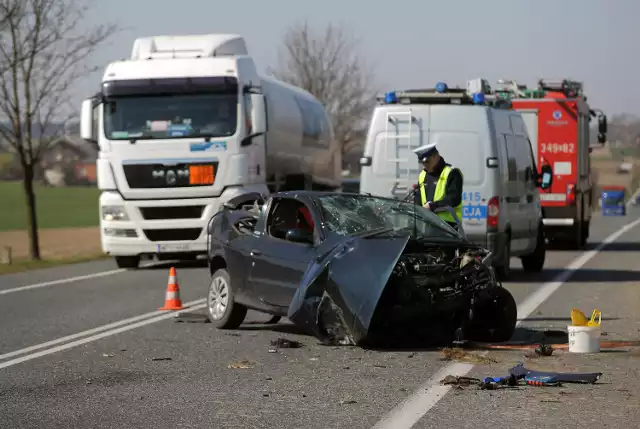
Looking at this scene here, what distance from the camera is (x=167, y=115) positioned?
70.4 feet

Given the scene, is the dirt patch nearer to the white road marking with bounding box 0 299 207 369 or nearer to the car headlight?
the car headlight

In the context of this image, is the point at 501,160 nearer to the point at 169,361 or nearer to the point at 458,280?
the point at 458,280

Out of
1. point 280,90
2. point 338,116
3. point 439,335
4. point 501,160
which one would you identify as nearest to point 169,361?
point 439,335

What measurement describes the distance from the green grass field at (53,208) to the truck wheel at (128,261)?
118 ft

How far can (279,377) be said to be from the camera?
9531 millimetres

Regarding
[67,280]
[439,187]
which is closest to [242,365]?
[439,187]

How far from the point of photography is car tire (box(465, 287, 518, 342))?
1138cm

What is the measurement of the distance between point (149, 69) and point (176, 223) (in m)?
2.58

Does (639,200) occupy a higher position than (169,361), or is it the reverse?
(169,361)

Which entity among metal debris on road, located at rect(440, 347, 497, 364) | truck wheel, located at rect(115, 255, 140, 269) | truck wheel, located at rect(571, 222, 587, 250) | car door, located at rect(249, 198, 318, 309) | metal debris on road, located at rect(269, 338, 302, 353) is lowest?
truck wheel, located at rect(571, 222, 587, 250)

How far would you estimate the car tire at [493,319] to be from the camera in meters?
11.4

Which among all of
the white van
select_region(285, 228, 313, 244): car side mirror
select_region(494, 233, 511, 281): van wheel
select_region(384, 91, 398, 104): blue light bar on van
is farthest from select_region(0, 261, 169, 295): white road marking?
select_region(285, 228, 313, 244): car side mirror

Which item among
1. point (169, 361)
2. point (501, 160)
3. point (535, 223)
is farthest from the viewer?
point (535, 223)

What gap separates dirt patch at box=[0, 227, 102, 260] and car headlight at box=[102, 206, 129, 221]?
451 inches
